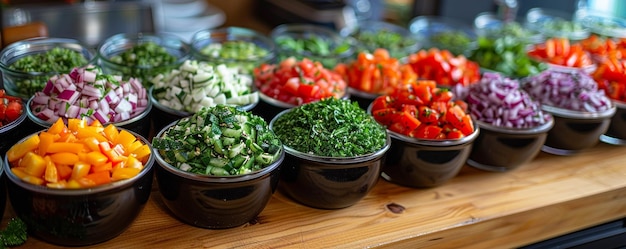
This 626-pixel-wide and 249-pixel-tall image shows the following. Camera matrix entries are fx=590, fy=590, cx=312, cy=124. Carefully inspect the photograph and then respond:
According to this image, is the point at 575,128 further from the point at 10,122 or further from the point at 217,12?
the point at 217,12

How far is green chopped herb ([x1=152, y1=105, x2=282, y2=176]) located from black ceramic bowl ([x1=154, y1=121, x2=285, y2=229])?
21 mm

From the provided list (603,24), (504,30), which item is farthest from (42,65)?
(603,24)

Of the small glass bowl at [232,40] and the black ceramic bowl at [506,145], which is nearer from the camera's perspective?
the black ceramic bowl at [506,145]

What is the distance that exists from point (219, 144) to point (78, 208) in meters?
0.37

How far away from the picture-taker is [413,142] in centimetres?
184

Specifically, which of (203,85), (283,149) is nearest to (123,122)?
(203,85)

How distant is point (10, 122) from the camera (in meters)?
1.62

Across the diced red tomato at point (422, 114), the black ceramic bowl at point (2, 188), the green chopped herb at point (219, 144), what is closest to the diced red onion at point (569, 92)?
the diced red tomato at point (422, 114)

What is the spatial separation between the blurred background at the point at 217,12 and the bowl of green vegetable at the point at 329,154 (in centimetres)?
207

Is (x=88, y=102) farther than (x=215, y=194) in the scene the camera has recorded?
Yes

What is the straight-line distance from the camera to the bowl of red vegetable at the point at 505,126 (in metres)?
2.03

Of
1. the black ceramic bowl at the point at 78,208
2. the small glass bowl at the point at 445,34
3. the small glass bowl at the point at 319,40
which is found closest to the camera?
the black ceramic bowl at the point at 78,208

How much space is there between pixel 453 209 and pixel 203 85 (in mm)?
896

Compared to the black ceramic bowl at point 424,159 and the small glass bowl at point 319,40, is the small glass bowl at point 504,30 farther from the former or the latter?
the black ceramic bowl at point 424,159
